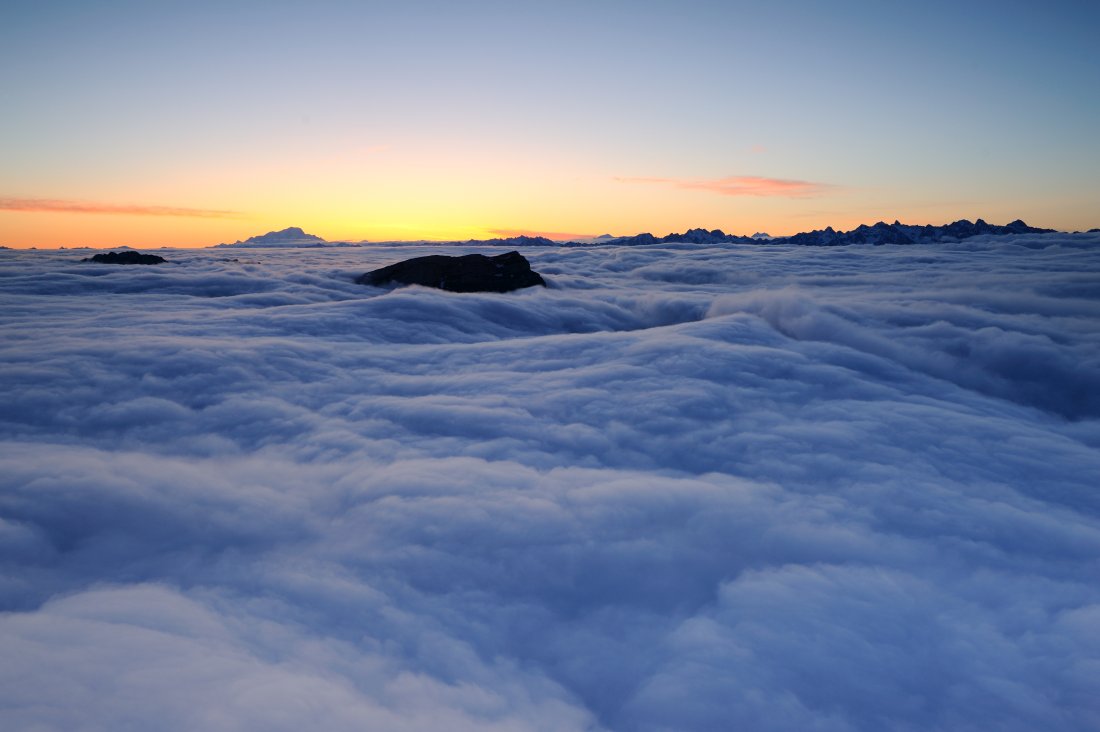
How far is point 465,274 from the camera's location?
11.7 meters

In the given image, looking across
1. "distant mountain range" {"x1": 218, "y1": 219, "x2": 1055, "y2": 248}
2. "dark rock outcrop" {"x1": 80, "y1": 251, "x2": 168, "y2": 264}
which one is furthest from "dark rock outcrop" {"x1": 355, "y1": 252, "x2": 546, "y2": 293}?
"distant mountain range" {"x1": 218, "y1": 219, "x2": 1055, "y2": 248}

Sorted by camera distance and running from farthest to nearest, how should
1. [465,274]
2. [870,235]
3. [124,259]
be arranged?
[870,235], [124,259], [465,274]

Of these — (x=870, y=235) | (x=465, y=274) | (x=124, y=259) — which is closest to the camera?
(x=465, y=274)

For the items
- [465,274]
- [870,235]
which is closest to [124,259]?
[465,274]

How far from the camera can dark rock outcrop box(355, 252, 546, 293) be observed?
37.9 ft

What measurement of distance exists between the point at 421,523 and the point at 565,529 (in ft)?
1.96

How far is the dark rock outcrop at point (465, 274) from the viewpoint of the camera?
11539 millimetres

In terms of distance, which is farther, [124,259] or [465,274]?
[124,259]

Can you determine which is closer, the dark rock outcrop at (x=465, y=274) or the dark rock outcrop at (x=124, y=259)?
the dark rock outcrop at (x=465, y=274)

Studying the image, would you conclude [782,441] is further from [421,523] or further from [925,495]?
[421,523]

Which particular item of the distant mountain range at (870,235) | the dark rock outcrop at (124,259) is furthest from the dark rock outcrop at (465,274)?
the distant mountain range at (870,235)

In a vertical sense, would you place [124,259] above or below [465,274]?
above

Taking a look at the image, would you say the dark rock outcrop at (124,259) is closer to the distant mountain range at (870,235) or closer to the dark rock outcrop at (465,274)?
the dark rock outcrop at (465,274)

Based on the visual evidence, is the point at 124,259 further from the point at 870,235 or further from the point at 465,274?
the point at 870,235
